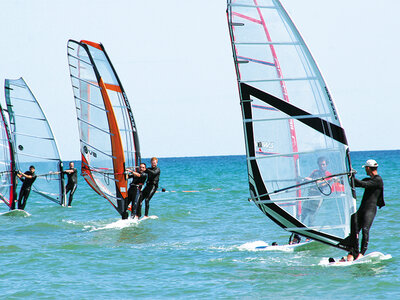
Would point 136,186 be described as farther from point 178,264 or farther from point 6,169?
point 6,169

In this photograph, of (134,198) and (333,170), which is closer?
(333,170)

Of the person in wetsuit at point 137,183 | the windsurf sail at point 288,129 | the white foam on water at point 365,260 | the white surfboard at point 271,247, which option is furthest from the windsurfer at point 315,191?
the person in wetsuit at point 137,183

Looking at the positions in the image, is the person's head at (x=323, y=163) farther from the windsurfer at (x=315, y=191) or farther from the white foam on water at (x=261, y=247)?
the white foam on water at (x=261, y=247)

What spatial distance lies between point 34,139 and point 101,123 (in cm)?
291

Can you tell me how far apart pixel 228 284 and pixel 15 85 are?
935cm

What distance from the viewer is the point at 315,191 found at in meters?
7.38

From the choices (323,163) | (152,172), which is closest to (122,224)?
(152,172)

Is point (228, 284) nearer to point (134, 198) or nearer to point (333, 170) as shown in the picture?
point (333, 170)

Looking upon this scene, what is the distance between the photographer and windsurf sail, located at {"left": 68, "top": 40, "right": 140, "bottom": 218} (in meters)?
11.9

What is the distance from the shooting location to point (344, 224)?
7277mm

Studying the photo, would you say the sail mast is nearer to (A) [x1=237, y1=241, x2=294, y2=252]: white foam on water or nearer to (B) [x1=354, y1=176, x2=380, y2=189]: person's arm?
(A) [x1=237, y1=241, x2=294, y2=252]: white foam on water

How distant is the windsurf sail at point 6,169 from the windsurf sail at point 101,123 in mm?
2582

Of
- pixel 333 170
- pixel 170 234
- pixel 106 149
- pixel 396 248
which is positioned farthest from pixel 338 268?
pixel 106 149

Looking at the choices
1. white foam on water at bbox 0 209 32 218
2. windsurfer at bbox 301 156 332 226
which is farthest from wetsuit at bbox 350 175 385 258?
white foam on water at bbox 0 209 32 218
